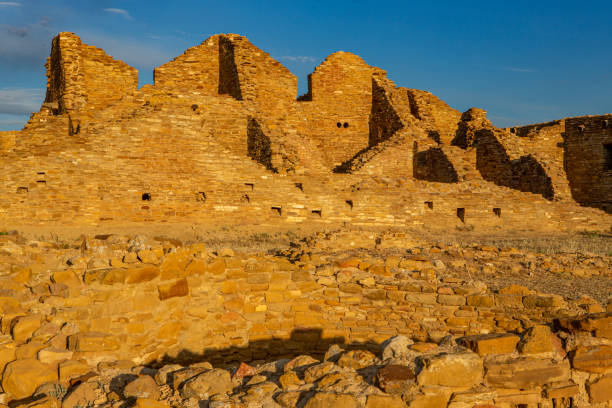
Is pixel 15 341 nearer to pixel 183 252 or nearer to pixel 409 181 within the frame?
pixel 183 252

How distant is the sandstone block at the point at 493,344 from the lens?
3139mm

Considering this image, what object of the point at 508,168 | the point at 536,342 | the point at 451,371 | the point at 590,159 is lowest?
the point at 451,371

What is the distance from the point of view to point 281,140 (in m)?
15.3

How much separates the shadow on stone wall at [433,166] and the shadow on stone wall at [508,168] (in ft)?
9.88

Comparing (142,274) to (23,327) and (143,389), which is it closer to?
Answer: (23,327)

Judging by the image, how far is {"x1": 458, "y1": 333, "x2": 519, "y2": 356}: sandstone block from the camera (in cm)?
314

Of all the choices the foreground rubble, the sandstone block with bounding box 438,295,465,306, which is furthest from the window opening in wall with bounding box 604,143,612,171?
the sandstone block with bounding box 438,295,465,306

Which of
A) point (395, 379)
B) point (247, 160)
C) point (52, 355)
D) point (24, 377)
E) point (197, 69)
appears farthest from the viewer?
point (197, 69)

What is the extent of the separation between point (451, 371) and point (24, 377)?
3193 millimetres

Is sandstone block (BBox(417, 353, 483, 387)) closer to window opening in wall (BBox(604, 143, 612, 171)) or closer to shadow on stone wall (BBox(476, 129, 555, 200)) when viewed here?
shadow on stone wall (BBox(476, 129, 555, 200))

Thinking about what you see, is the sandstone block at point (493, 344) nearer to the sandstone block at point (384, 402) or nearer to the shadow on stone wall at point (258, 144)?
the sandstone block at point (384, 402)

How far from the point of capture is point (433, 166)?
19.2 meters

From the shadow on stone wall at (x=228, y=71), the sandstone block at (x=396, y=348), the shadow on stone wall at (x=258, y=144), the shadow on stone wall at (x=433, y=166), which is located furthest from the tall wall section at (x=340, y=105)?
the sandstone block at (x=396, y=348)

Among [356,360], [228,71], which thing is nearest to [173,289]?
[356,360]
